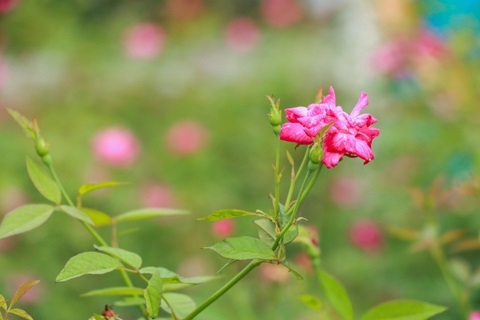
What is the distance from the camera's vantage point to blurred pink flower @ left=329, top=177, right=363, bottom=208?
315cm

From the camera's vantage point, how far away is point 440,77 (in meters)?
2.70

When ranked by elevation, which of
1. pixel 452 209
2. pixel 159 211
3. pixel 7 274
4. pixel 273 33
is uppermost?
pixel 273 33

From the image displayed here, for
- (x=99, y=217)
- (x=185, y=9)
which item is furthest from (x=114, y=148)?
(x=99, y=217)

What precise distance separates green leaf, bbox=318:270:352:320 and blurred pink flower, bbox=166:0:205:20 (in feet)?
11.0

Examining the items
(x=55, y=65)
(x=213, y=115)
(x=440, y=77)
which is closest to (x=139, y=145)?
(x=213, y=115)

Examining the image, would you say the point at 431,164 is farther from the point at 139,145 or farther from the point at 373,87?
the point at 139,145

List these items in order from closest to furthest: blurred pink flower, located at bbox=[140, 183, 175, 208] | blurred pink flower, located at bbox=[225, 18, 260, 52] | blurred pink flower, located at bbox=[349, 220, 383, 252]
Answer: blurred pink flower, located at bbox=[349, 220, 383, 252] < blurred pink flower, located at bbox=[140, 183, 175, 208] < blurred pink flower, located at bbox=[225, 18, 260, 52]

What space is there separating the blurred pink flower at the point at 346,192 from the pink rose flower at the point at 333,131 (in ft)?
7.77

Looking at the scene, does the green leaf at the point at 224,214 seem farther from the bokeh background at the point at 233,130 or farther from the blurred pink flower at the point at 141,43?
the blurred pink flower at the point at 141,43

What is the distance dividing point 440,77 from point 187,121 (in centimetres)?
93

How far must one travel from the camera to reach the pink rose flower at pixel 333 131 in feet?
2.50

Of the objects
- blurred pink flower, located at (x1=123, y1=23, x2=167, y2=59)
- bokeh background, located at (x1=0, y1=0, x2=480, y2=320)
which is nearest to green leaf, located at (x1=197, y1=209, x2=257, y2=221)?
bokeh background, located at (x1=0, y1=0, x2=480, y2=320)

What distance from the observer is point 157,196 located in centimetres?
287

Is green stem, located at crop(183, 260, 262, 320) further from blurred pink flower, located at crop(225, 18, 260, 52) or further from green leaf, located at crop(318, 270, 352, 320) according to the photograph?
blurred pink flower, located at crop(225, 18, 260, 52)
